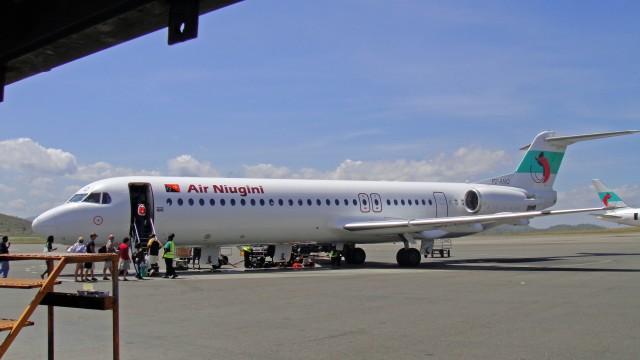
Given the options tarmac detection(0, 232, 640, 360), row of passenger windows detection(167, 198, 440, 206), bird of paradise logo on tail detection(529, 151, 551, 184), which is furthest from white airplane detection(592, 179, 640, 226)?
tarmac detection(0, 232, 640, 360)

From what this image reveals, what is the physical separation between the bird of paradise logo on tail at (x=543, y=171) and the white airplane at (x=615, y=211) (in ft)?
109

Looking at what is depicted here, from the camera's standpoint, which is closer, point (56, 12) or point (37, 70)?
point (56, 12)

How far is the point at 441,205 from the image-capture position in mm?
28688

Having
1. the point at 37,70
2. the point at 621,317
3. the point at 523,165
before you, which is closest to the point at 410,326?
the point at 621,317

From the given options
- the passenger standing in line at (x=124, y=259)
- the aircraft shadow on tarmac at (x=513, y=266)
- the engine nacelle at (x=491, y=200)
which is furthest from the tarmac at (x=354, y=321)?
the engine nacelle at (x=491, y=200)

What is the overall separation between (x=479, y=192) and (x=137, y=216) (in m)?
15.7

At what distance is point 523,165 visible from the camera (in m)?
31.9

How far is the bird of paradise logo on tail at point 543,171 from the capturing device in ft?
104

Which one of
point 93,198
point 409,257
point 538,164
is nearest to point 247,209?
point 93,198

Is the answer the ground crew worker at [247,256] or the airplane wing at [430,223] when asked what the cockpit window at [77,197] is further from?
the airplane wing at [430,223]

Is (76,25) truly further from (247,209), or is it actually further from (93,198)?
(247,209)

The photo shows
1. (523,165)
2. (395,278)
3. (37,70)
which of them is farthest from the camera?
(523,165)

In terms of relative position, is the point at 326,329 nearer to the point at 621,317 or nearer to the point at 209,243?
the point at 621,317

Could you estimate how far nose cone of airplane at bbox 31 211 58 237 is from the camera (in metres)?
19.6
